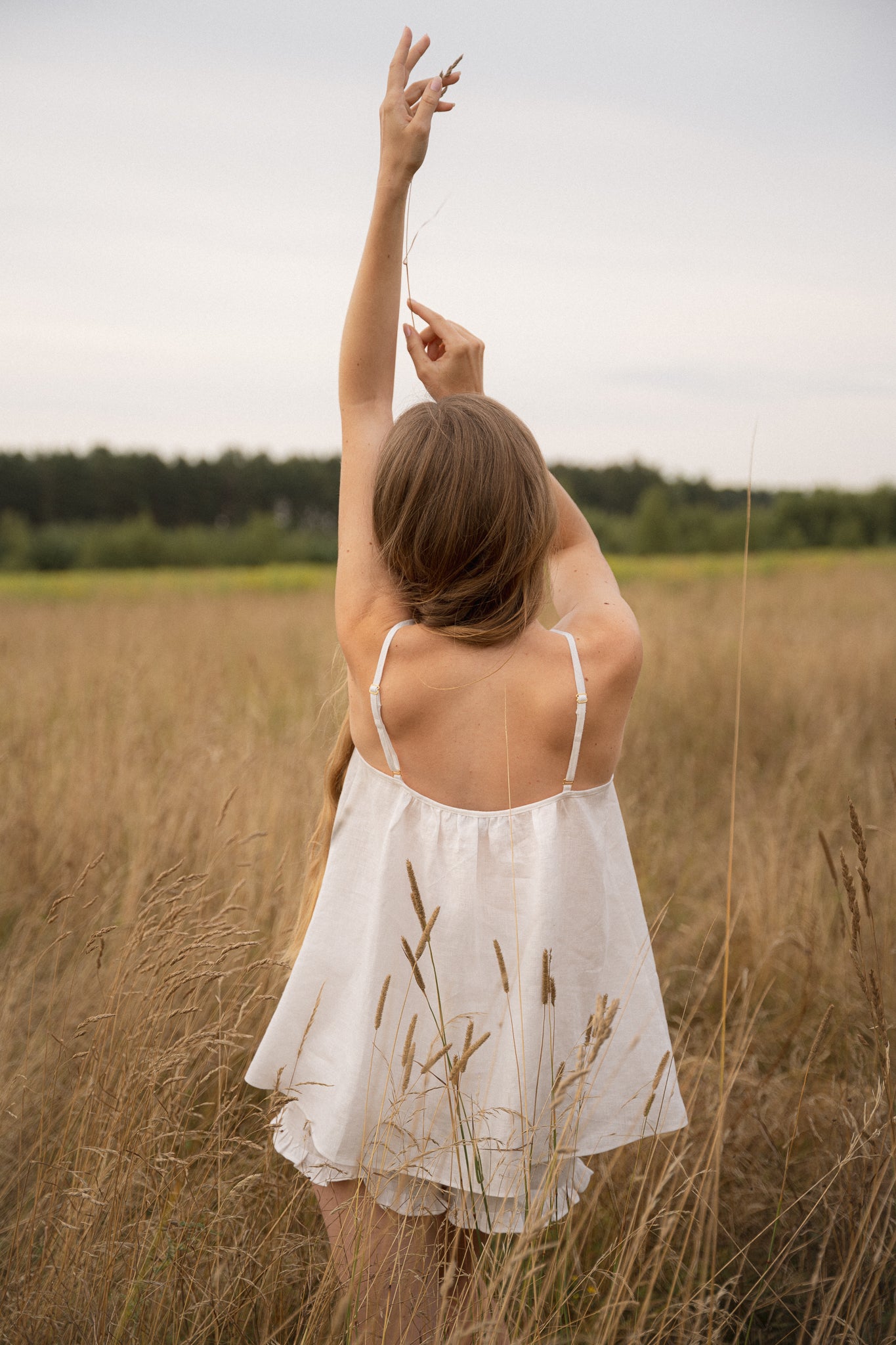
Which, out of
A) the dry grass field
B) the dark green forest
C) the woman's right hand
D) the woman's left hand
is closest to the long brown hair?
the woman's right hand

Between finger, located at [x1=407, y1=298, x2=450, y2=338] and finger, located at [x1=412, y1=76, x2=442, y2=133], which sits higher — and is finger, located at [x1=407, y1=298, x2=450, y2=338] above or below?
below

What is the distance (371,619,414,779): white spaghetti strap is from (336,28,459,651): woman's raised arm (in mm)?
40

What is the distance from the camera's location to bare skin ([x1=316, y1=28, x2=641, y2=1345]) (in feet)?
4.10

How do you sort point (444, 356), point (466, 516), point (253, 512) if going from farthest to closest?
point (253, 512), point (444, 356), point (466, 516)

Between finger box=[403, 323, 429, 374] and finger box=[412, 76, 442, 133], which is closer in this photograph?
finger box=[412, 76, 442, 133]

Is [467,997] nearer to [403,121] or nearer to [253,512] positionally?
[403,121]

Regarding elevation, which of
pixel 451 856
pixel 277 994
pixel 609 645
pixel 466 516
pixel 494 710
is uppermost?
pixel 466 516

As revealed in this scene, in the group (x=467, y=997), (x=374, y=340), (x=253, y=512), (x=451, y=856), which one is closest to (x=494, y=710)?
(x=451, y=856)

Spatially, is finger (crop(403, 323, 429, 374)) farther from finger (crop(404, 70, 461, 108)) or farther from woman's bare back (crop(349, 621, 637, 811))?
woman's bare back (crop(349, 621, 637, 811))

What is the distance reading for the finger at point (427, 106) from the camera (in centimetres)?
135

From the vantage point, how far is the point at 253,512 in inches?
1866

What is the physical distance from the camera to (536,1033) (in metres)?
1.31

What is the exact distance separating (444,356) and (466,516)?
417 millimetres

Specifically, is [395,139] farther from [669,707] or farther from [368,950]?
[669,707]
